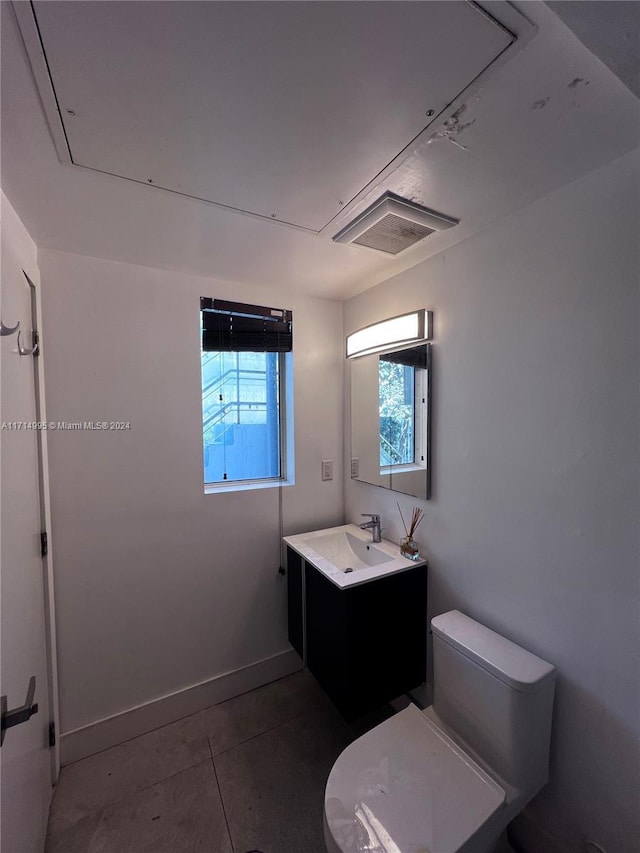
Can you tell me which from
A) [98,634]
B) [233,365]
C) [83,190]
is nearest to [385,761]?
[98,634]

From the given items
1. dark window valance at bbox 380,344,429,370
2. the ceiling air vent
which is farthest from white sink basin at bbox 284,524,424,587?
the ceiling air vent

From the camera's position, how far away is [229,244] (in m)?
1.47

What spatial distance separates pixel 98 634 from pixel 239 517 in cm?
82

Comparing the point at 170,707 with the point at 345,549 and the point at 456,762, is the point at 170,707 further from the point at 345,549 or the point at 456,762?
the point at 456,762

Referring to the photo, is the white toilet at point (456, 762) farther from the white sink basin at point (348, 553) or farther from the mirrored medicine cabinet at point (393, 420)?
the mirrored medicine cabinet at point (393, 420)

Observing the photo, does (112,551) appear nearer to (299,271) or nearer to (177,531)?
(177,531)

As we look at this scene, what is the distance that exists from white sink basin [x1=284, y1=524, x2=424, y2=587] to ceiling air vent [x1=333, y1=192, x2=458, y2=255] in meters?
1.44

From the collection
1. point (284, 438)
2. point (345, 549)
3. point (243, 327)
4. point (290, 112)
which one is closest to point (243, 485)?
point (284, 438)

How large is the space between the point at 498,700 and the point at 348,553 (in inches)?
39.0

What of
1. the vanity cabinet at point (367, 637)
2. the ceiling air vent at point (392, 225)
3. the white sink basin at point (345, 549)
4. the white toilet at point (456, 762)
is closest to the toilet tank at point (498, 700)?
the white toilet at point (456, 762)

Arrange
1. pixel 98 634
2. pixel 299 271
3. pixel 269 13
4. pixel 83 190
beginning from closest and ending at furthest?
pixel 269 13 < pixel 83 190 < pixel 98 634 < pixel 299 271

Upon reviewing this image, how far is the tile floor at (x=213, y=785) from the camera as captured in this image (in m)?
1.28

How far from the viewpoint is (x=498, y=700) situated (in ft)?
3.66

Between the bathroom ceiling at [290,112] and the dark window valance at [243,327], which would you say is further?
the dark window valance at [243,327]
